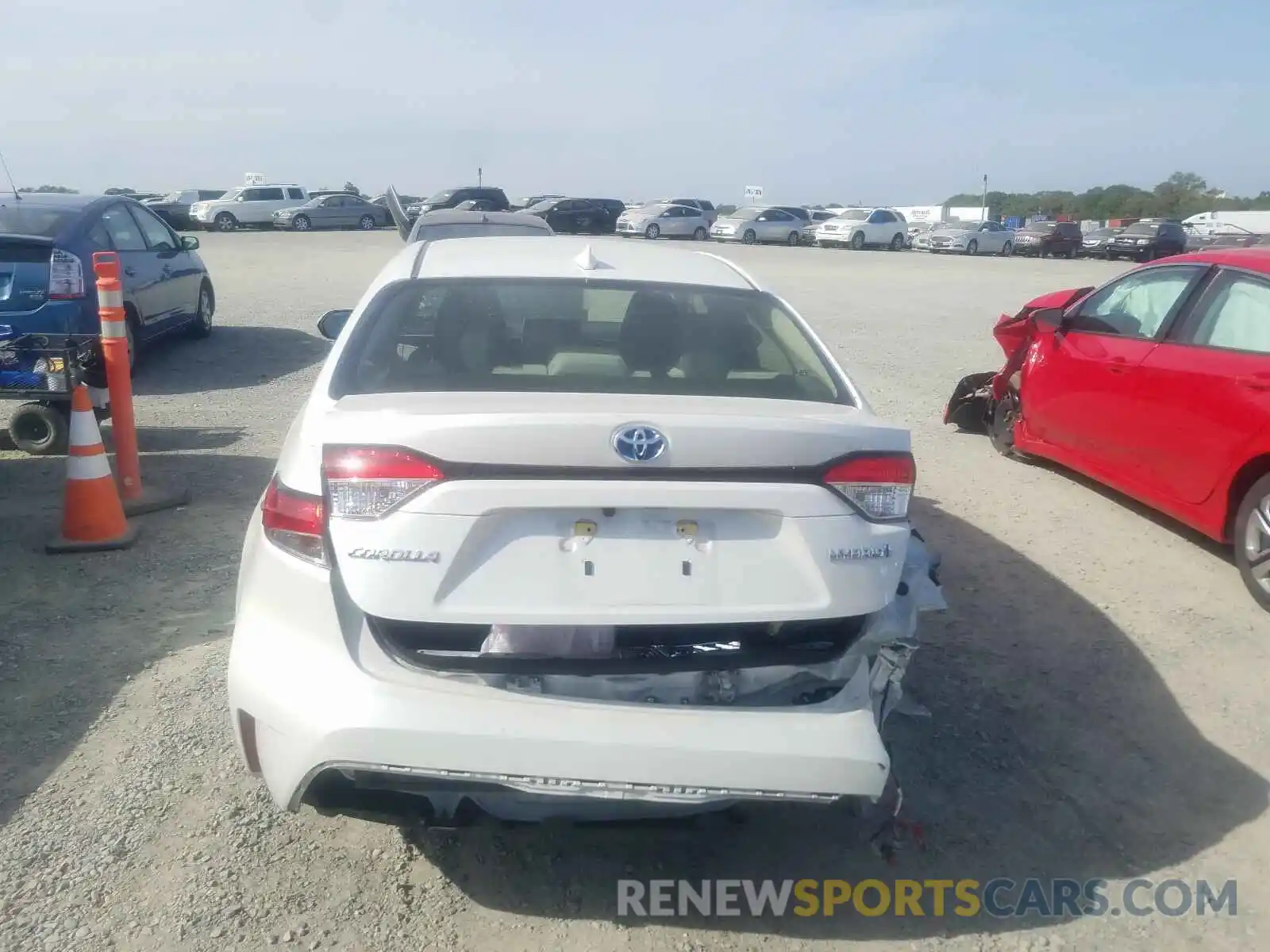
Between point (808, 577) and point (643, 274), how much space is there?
4.77 feet

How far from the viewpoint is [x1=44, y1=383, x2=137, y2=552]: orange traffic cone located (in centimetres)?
558

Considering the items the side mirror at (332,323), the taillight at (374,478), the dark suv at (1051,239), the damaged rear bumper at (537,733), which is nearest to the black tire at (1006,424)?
the side mirror at (332,323)

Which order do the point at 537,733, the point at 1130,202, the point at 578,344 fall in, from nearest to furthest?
the point at 537,733, the point at 578,344, the point at 1130,202

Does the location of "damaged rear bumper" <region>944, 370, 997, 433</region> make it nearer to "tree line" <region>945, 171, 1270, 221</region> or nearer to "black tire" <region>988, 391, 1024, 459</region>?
"black tire" <region>988, 391, 1024, 459</region>

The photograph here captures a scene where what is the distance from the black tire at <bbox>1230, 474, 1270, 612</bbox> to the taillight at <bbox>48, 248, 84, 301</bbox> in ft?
25.7

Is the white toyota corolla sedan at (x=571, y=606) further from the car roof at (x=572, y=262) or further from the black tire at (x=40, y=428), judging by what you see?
the black tire at (x=40, y=428)

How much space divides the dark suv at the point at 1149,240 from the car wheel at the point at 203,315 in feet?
112

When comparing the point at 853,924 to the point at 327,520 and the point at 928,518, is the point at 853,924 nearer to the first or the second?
the point at 327,520

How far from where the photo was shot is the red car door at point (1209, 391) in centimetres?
529

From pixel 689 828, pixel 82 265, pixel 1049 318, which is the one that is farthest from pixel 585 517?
pixel 82 265

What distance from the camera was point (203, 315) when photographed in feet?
39.6

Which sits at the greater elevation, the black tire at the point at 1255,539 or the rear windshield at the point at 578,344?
the rear windshield at the point at 578,344

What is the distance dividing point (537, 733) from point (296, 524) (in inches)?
32.1

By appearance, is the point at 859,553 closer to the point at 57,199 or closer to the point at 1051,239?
the point at 57,199
